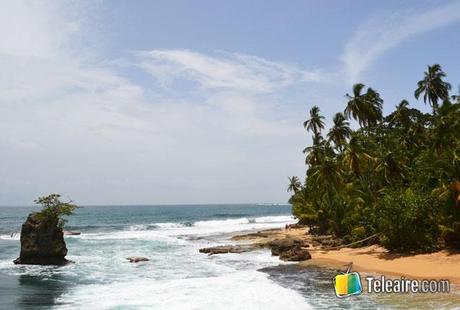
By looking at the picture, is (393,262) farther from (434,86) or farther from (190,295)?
(434,86)

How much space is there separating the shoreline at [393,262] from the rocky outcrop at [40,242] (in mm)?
19819

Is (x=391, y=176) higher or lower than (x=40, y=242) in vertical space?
higher

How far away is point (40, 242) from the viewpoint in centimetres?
3572

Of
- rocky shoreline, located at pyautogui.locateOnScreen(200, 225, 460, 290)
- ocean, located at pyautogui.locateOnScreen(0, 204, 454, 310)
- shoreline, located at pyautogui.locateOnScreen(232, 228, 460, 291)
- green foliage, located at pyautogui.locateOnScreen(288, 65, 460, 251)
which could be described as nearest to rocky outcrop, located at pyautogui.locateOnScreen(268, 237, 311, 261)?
rocky shoreline, located at pyautogui.locateOnScreen(200, 225, 460, 290)

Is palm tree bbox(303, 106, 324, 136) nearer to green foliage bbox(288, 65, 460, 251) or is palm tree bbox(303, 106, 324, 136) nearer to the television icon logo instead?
green foliage bbox(288, 65, 460, 251)

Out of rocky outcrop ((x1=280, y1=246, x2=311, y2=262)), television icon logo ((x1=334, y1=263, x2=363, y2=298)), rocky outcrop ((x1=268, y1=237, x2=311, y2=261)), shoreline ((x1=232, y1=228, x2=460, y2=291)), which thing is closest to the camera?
television icon logo ((x1=334, y1=263, x2=363, y2=298))

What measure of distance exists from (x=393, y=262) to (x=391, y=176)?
11.0 meters

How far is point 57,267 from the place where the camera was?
115ft

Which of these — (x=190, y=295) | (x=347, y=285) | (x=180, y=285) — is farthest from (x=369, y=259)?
(x=190, y=295)

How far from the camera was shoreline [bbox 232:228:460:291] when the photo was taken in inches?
997

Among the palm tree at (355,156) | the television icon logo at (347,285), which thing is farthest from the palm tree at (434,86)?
the television icon logo at (347,285)

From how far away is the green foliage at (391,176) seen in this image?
30.3 meters

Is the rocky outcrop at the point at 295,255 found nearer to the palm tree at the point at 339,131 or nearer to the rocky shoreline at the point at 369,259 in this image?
the rocky shoreline at the point at 369,259

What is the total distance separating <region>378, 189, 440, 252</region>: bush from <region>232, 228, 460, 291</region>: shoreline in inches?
43.8
